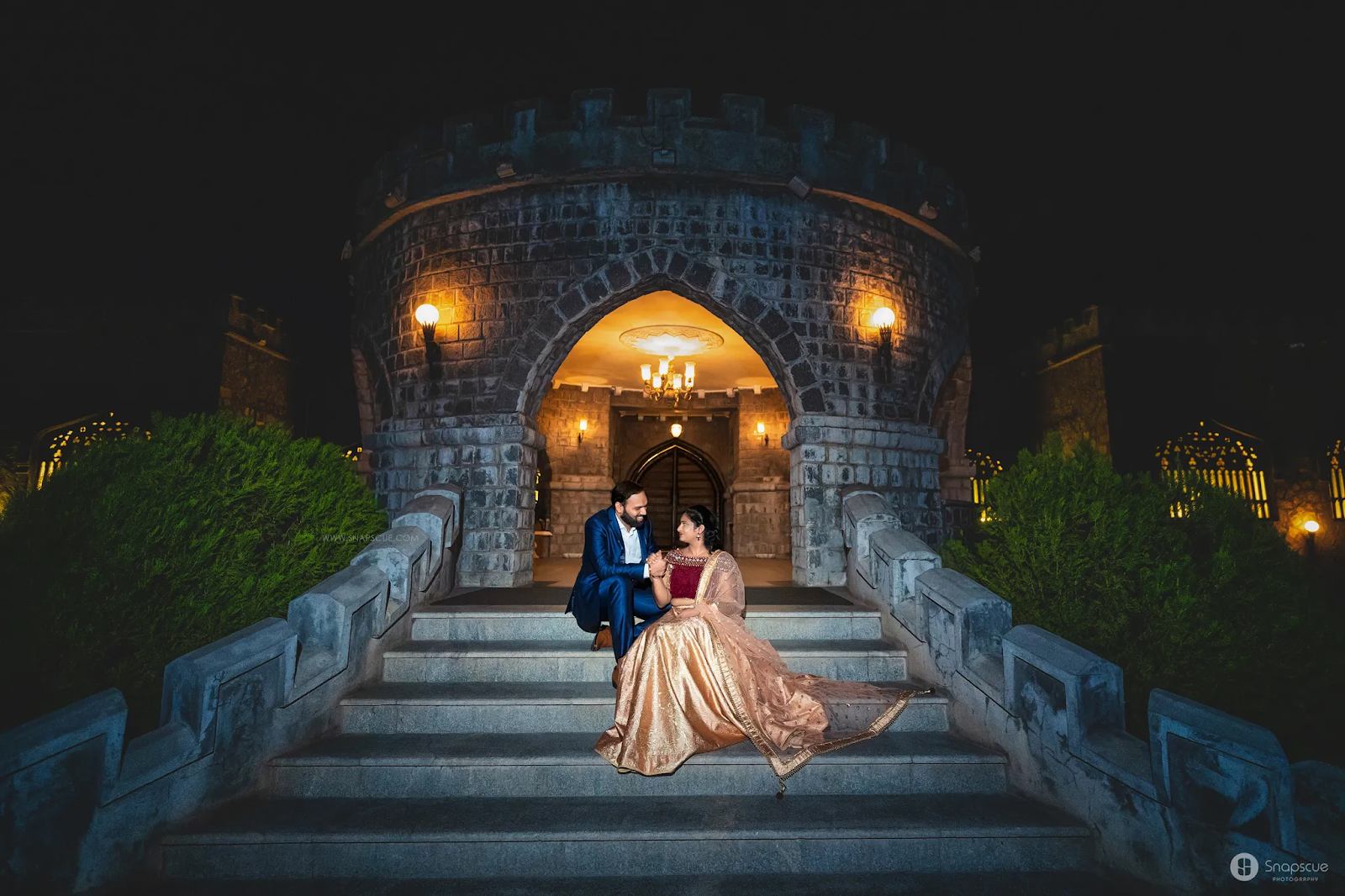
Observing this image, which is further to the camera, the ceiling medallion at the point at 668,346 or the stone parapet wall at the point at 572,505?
the stone parapet wall at the point at 572,505

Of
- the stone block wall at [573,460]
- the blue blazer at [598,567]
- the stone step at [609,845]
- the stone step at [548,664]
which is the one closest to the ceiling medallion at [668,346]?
the stone block wall at [573,460]

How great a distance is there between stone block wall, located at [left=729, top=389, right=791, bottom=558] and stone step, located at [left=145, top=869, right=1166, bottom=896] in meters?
10.1

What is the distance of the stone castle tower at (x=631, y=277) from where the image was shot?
7.75m

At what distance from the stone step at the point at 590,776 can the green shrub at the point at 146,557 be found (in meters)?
1.19

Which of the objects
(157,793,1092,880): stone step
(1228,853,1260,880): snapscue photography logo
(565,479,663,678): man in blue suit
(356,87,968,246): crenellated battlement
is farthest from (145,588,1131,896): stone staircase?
(356,87,968,246): crenellated battlement

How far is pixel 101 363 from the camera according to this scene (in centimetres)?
1460

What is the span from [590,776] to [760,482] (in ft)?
33.8

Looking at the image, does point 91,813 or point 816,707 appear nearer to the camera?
point 91,813

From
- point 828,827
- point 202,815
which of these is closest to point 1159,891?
point 828,827

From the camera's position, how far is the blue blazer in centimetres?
466

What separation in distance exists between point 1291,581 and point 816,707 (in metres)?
3.75

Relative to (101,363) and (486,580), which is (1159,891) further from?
(101,363)

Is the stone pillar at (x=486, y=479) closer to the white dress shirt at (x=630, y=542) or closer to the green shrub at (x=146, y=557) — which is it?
the green shrub at (x=146, y=557)

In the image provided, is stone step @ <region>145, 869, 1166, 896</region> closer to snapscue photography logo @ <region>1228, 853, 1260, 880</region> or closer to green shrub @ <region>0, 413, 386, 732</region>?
snapscue photography logo @ <region>1228, 853, 1260, 880</region>
